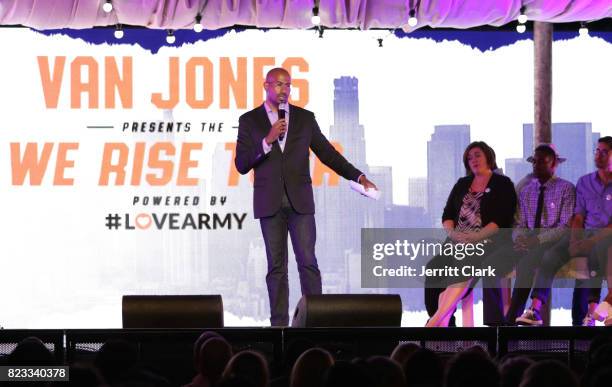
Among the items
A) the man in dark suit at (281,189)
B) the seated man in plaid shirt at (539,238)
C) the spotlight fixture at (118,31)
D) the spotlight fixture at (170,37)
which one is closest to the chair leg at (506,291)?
the seated man in plaid shirt at (539,238)

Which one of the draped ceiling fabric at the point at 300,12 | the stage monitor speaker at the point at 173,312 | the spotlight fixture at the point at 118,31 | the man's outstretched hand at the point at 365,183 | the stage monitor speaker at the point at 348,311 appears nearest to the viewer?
the stage monitor speaker at the point at 348,311

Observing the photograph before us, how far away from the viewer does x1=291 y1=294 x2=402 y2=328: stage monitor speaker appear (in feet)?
18.8

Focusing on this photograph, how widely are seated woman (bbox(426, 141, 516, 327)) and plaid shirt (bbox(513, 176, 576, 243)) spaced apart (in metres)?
0.15

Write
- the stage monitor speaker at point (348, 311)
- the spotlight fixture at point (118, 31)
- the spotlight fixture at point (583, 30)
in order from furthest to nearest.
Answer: the spotlight fixture at point (583, 30) → the spotlight fixture at point (118, 31) → the stage monitor speaker at point (348, 311)

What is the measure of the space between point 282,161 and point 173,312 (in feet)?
7.67

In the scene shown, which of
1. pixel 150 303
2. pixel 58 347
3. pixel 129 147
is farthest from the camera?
pixel 129 147

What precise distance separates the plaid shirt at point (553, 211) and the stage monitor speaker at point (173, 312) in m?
3.22

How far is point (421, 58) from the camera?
9477 millimetres

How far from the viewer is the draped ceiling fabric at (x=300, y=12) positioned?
851cm

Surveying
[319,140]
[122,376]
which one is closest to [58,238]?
[319,140]

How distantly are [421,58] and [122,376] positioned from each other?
605 centimetres

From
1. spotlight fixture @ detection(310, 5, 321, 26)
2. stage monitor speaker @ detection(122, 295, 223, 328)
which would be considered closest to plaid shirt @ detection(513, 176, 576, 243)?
spotlight fixture @ detection(310, 5, 321, 26)

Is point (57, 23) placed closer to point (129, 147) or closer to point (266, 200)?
point (129, 147)

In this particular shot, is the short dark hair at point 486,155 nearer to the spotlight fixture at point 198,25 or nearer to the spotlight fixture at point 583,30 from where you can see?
the spotlight fixture at point 583,30
